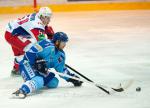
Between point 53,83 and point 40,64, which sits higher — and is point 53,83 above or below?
below

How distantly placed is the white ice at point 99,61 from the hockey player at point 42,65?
8 centimetres

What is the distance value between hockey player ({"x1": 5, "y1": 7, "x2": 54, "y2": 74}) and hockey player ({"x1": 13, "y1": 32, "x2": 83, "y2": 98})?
227 mm

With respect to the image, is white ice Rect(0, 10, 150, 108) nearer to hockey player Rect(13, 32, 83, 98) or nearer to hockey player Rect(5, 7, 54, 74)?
hockey player Rect(13, 32, 83, 98)

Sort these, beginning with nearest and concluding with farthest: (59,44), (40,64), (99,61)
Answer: (40,64)
(59,44)
(99,61)

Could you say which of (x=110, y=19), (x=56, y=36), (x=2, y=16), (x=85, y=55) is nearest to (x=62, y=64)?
(x=56, y=36)

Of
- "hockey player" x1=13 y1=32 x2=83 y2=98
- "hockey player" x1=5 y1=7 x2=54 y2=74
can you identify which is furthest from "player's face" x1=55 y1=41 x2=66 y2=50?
"hockey player" x1=5 y1=7 x2=54 y2=74

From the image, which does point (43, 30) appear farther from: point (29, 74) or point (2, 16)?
point (2, 16)

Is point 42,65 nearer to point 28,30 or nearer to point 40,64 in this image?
point 40,64

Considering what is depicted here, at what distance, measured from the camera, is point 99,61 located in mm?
6008

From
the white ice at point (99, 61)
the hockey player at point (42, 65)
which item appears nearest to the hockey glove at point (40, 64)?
the hockey player at point (42, 65)

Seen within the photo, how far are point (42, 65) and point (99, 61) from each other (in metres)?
1.92

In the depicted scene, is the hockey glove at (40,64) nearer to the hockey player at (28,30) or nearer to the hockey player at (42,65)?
the hockey player at (42,65)

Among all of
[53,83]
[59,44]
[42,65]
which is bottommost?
[53,83]

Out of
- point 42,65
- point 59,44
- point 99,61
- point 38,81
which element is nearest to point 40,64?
point 42,65
